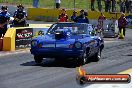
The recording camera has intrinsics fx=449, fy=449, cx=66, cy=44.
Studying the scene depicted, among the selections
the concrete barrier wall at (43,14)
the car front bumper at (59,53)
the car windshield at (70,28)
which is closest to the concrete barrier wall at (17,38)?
the car windshield at (70,28)

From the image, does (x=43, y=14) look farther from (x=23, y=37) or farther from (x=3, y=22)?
(x=23, y=37)

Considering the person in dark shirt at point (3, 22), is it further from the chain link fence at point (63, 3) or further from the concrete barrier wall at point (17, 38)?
the chain link fence at point (63, 3)

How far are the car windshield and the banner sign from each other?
4.90 metres

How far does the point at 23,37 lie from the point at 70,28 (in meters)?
5.68

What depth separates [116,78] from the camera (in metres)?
4.70

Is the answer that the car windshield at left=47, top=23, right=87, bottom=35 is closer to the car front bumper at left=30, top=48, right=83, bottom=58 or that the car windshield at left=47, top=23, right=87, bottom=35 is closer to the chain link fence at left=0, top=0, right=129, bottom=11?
the car front bumper at left=30, top=48, right=83, bottom=58

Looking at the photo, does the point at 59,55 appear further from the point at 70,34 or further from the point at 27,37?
the point at 27,37

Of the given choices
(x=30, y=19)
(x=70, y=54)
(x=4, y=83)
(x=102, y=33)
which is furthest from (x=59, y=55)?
(x=30, y=19)

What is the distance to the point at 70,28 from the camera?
1438 centimetres

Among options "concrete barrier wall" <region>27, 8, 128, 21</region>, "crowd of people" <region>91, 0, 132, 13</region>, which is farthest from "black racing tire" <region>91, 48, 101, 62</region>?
"concrete barrier wall" <region>27, 8, 128, 21</region>

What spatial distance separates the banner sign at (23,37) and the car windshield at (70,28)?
16.1ft

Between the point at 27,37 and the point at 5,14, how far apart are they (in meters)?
1.41

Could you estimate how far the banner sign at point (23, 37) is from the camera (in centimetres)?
1925

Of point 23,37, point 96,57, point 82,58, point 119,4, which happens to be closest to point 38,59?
point 82,58
